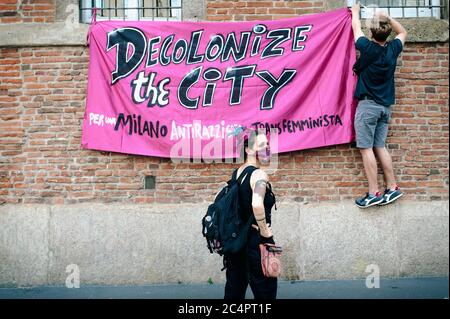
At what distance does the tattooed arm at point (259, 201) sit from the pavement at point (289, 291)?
180 cm

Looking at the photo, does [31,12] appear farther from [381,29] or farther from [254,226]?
[381,29]

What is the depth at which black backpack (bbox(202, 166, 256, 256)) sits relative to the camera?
4363 mm

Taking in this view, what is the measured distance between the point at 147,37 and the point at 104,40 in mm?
553

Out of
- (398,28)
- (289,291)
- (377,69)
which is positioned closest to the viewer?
(289,291)

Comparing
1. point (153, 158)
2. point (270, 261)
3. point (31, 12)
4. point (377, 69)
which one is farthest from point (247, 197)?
point (31, 12)

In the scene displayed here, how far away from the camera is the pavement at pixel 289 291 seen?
579cm

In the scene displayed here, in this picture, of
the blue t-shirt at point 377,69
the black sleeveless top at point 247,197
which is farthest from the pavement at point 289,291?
the blue t-shirt at point 377,69

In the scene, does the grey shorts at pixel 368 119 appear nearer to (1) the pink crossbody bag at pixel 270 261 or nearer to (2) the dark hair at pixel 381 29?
(2) the dark hair at pixel 381 29

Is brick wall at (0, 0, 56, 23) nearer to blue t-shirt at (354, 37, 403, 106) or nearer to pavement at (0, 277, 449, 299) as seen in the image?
pavement at (0, 277, 449, 299)

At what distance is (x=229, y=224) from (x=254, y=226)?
22 centimetres

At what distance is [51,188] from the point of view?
21.7 feet

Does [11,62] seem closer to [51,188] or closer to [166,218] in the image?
[51,188]

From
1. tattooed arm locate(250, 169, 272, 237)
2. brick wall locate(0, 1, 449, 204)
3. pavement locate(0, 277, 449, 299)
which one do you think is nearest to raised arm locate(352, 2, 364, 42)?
brick wall locate(0, 1, 449, 204)

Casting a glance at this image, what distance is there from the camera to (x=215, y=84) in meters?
6.54
